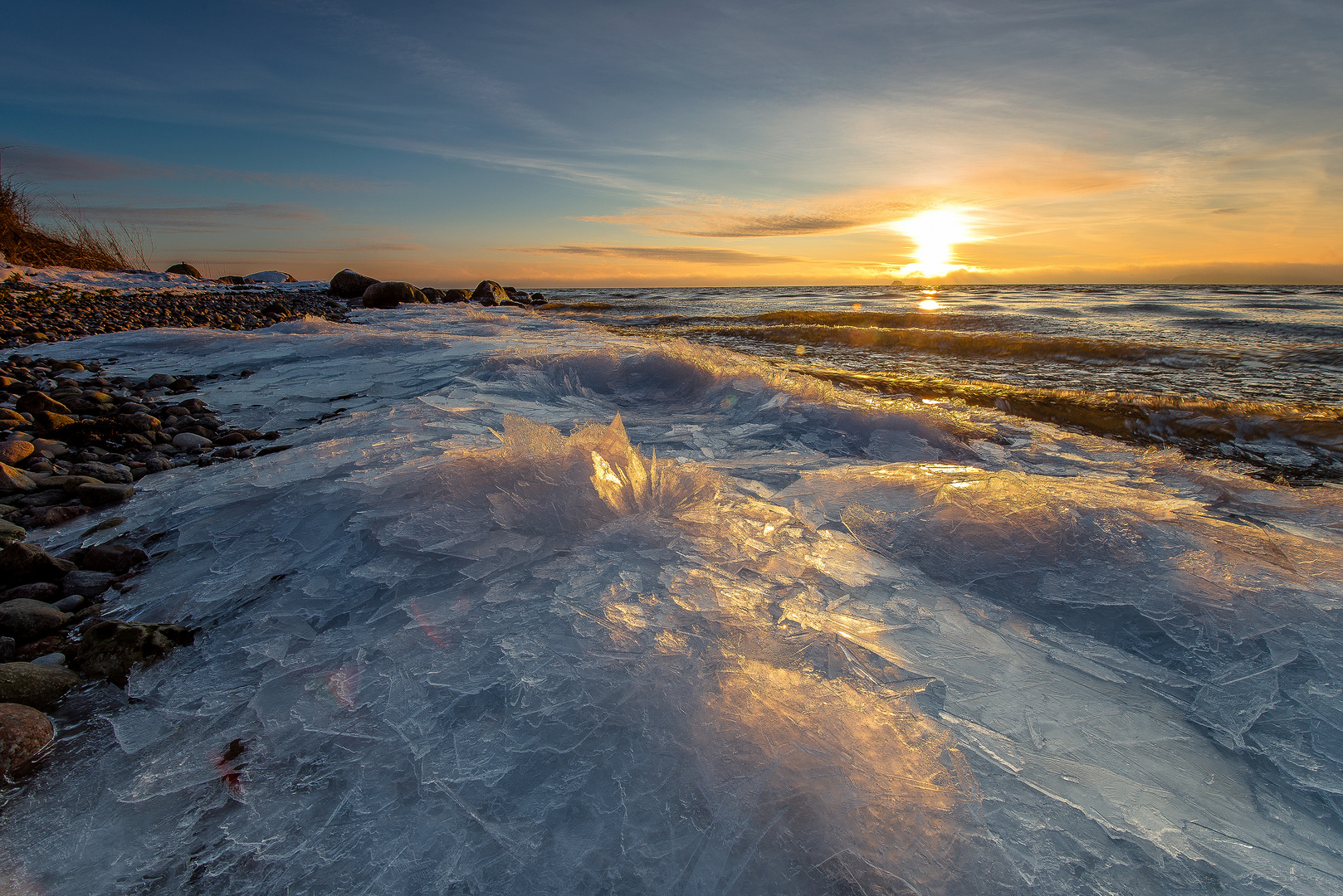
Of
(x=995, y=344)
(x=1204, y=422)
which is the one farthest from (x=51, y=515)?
(x=995, y=344)

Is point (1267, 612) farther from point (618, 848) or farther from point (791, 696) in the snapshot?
point (618, 848)

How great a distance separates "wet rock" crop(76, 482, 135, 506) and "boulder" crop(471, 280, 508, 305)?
64.0 ft

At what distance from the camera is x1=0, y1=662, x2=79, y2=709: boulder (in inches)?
52.8

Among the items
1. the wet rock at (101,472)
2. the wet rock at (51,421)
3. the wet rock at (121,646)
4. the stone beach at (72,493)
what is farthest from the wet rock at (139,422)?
the wet rock at (121,646)

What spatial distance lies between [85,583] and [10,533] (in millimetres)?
690

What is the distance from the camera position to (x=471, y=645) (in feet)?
4.74

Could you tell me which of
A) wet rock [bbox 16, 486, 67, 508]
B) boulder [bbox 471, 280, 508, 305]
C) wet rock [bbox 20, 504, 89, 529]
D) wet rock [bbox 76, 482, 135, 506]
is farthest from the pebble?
boulder [bbox 471, 280, 508, 305]

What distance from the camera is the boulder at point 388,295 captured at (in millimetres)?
17219

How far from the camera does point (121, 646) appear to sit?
149cm

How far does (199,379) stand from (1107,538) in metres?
7.10

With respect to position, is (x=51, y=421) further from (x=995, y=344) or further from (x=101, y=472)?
(x=995, y=344)

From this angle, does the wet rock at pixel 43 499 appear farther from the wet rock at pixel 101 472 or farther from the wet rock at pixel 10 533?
the wet rock at pixel 10 533

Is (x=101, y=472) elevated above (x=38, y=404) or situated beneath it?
situated beneath

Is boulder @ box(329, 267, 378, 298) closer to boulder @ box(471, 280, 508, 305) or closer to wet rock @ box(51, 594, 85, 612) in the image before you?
boulder @ box(471, 280, 508, 305)
